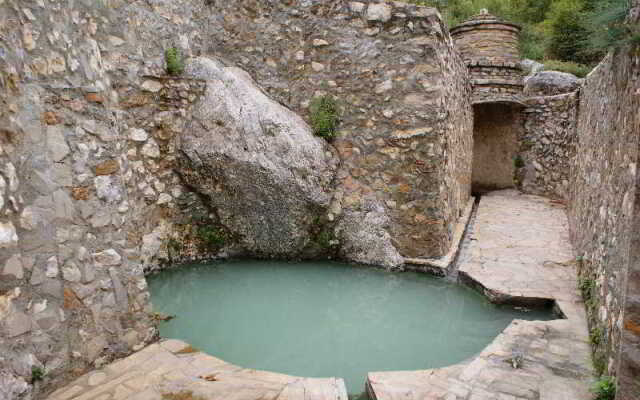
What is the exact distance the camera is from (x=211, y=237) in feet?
17.5

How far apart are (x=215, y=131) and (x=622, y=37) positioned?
380 cm

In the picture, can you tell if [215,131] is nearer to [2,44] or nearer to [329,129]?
[329,129]

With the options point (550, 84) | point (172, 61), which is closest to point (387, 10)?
point (172, 61)

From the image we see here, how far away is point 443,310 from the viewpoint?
14.0 ft

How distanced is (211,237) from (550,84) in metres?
11.6

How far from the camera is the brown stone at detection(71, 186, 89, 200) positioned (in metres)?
2.62

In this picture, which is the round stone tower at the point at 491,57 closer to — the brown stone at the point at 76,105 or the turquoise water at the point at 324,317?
the turquoise water at the point at 324,317

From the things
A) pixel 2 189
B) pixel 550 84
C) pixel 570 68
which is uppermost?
pixel 570 68

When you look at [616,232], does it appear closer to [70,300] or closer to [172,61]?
[70,300]

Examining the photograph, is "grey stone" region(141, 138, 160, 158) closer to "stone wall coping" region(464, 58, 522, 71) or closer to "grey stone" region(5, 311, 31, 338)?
"grey stone" region(5, 311, 31, 338)

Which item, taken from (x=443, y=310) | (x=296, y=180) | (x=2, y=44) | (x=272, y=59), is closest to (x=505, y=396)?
(x=443, y=310)

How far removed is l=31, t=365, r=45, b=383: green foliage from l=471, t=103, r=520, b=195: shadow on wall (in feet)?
33.4

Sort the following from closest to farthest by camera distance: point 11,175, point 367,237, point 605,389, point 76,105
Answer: point 11,175 → point 605,389 → point 76,105 → point 367,237

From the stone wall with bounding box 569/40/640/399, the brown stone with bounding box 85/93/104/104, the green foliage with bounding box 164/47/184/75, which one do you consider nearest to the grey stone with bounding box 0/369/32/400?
the brown stone with bounding box 85/93/104/104
